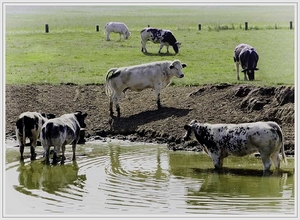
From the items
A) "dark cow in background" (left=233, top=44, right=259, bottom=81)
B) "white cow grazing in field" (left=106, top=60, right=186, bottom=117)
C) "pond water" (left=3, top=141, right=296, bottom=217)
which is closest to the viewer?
"pond water" (left=3, top=141, right=296, bottom=217)

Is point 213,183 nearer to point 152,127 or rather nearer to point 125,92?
point 152,127

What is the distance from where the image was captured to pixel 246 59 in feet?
89.9

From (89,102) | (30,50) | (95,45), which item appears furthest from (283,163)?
(95,45)

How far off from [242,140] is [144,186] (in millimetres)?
2753

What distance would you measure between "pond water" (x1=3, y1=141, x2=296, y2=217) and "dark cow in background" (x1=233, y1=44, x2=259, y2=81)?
8.51 meters

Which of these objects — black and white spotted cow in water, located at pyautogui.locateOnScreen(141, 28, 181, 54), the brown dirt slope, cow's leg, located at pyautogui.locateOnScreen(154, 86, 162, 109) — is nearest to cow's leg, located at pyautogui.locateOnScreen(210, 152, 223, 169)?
the brown dirt slope

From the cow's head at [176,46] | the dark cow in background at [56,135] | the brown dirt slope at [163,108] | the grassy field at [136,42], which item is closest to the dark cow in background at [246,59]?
the grassy field at [136,42]

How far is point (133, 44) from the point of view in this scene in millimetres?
33906

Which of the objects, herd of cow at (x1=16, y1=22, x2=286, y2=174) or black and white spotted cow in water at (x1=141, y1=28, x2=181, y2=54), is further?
black and white spotted cow in water at (x1=141, y1=28, x2=181, y2=54)

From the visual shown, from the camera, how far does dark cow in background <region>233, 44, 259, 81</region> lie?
26.7 meters

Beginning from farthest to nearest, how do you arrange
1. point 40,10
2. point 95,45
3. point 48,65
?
1. point 95,45
2. point 48,65
3. point 40,10

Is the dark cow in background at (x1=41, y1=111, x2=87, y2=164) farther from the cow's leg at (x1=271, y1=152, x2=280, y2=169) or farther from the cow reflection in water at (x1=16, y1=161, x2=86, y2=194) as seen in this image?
the cow's leg at (x1=271, y1=152, x2=280, y2=169)

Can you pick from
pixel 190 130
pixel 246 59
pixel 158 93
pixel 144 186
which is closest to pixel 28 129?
pixel 190 130

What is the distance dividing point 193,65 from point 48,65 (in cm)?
573
